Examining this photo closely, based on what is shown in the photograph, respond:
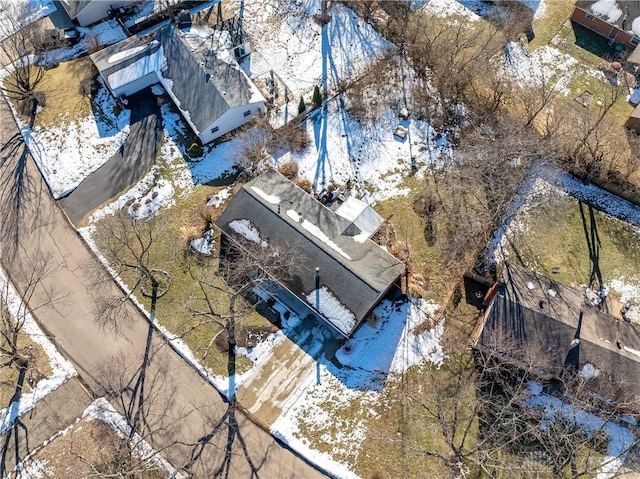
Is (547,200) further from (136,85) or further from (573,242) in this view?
(136,85)

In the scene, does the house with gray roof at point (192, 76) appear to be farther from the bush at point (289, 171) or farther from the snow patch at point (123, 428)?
Answer: the snow patch at point (123, 428)

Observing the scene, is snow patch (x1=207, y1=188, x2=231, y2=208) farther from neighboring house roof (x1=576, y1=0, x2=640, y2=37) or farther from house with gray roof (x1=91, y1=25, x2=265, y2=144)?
neighboring house roof (x1=576, y1=0, x2=640, y2=37)

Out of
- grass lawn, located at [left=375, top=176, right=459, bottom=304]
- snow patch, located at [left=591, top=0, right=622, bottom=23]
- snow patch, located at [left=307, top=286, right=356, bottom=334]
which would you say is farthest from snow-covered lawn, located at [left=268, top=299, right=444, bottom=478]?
snow patch, located at [left=591, top=0, right=622, bottom=23]

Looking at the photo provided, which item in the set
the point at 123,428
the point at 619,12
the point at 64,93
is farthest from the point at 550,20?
the point at 123,428

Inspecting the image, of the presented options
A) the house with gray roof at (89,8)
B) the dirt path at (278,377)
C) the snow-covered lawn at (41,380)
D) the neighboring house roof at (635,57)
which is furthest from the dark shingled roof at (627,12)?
the snow-covered lawn at (41,380)

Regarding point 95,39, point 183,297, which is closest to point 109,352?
point 183,297

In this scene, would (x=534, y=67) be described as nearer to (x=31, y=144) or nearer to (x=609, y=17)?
(x=609, y=17)
